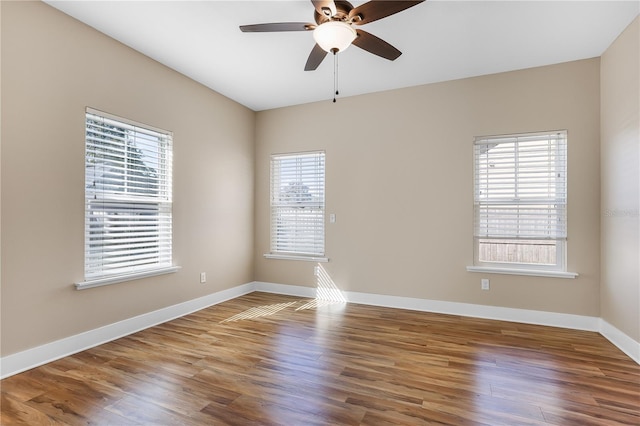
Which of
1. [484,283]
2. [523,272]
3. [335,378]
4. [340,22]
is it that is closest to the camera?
[340,22]

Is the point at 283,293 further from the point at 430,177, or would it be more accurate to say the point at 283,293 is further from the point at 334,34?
the point at 334,34

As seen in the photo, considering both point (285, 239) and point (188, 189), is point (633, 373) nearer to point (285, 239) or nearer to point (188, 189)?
point (285, 239)

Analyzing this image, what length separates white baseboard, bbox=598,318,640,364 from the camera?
2.65m

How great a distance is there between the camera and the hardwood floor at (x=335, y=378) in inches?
75.4

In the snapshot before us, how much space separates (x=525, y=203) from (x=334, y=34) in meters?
2.84

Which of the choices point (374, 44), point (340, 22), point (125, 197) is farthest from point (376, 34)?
point (125, 197)

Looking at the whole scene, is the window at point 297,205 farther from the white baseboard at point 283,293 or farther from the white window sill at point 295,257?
the white baseboard at point 283,293

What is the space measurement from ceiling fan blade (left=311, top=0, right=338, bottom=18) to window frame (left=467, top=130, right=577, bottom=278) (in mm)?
2481

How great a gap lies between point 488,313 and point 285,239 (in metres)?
2.88

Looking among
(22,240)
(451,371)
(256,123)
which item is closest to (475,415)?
(451,371)

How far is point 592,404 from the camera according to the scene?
2031 millimetres

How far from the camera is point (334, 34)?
2232 millimetres

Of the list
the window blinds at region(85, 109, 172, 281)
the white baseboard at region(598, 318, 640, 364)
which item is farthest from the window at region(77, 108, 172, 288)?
the white baseboard at region(598, 318, 640, 364)

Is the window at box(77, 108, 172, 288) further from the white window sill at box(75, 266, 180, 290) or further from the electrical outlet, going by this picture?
the electrical outlet
